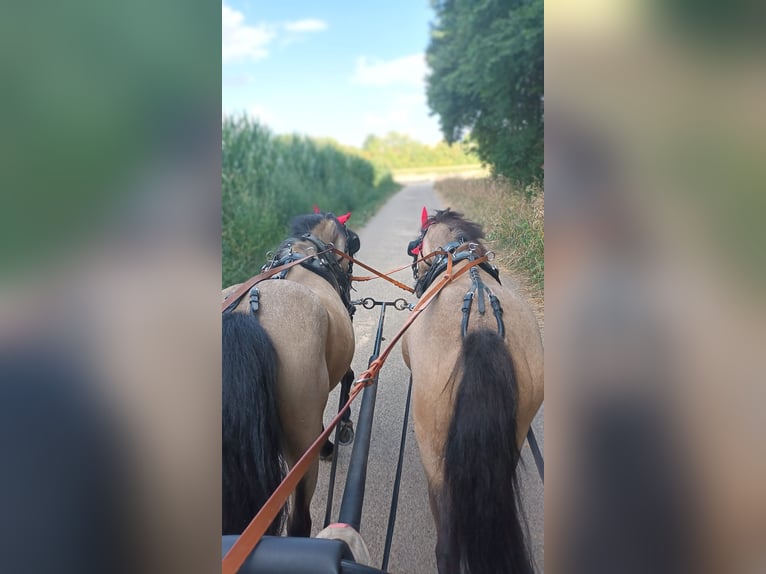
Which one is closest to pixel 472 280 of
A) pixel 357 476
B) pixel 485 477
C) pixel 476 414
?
pixel 476 414

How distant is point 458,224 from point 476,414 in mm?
1245

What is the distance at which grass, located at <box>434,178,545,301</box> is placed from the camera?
69 cm

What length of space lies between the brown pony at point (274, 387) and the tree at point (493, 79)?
975 millimetres

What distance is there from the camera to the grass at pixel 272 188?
567cm

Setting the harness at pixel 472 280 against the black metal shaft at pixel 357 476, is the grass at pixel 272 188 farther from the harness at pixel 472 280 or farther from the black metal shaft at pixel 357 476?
the black metal shaft at pixel 357 476

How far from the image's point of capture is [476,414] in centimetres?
149

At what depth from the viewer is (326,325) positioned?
2033mm

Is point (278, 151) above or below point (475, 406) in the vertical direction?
above

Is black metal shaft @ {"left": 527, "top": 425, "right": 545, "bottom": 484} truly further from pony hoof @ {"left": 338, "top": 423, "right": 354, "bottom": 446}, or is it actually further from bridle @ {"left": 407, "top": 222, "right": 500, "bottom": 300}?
pony hoof @ {"left": 338, "top": 423, "right": 354, "bottom": 446}
